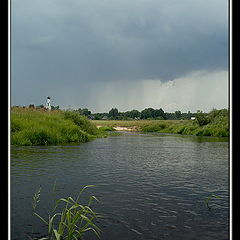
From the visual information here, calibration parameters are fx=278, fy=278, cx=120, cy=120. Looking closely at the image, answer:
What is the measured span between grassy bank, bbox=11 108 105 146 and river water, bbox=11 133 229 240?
1.22 m

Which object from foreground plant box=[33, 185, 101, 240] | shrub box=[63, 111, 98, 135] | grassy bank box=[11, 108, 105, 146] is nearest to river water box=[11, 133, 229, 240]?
foreground plant box=[33, 185, 101, 240]

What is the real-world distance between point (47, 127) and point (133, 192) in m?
4.35

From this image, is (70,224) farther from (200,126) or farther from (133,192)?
(200,126)

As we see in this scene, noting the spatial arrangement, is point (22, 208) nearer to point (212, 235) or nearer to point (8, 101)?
point (212, 235)

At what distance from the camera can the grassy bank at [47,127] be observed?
6.33 metres

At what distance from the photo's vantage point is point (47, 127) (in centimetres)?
697

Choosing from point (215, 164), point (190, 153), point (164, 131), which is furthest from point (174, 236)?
point (164, 131)

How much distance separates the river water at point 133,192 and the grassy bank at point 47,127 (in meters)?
1.22

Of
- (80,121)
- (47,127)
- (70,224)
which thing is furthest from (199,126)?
(70,224)

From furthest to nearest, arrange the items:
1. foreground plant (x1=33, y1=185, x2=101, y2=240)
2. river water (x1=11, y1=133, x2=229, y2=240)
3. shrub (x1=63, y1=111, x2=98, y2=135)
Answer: shrub (x1=63, y1=111, x2=98, y2=135)
river water (x1=11, y1=133, x2=229, y2=240)
foreground plant (x1=33, y1=185, x2=101, y2=240)

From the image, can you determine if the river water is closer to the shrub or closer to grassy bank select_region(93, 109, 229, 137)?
the shrub

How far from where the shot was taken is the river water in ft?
7.07

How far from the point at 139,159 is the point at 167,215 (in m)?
2.89

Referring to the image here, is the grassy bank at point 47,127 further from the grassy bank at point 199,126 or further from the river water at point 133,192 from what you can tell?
the grassy bank at point 199,126
